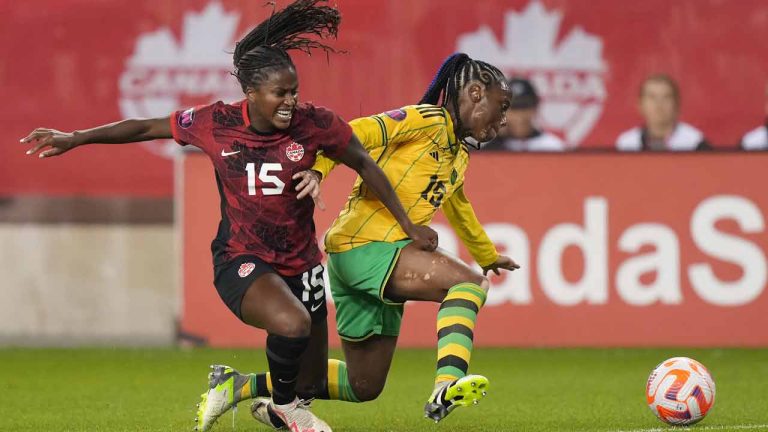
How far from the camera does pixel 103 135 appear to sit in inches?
248

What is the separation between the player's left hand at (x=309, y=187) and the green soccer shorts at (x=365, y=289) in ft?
1.97

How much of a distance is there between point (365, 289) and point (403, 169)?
0.62 metres

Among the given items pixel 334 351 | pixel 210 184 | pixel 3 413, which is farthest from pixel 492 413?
pixel 210 184

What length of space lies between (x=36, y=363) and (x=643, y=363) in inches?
179

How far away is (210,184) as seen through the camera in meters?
11.0

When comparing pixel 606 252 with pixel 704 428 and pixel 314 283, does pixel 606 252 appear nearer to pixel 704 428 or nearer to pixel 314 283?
pixel 704 428

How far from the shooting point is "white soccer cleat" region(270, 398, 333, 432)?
21.0 ft

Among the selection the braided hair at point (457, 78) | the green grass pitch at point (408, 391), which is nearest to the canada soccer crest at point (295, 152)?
the braided hair at point (457, 78)

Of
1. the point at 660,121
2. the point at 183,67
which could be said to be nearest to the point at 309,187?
the point at 183,67

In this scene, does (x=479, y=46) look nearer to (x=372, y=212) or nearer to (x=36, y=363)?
(x=36, y=363)

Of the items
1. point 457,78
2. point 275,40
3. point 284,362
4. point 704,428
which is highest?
point 275,40

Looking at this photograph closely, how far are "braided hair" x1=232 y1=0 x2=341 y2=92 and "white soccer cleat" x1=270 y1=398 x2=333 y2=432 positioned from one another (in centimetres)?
149

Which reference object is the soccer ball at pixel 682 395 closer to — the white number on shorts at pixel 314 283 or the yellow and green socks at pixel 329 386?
the yellow and green socks at pixel 329 386

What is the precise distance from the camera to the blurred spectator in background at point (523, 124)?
11.8 m
